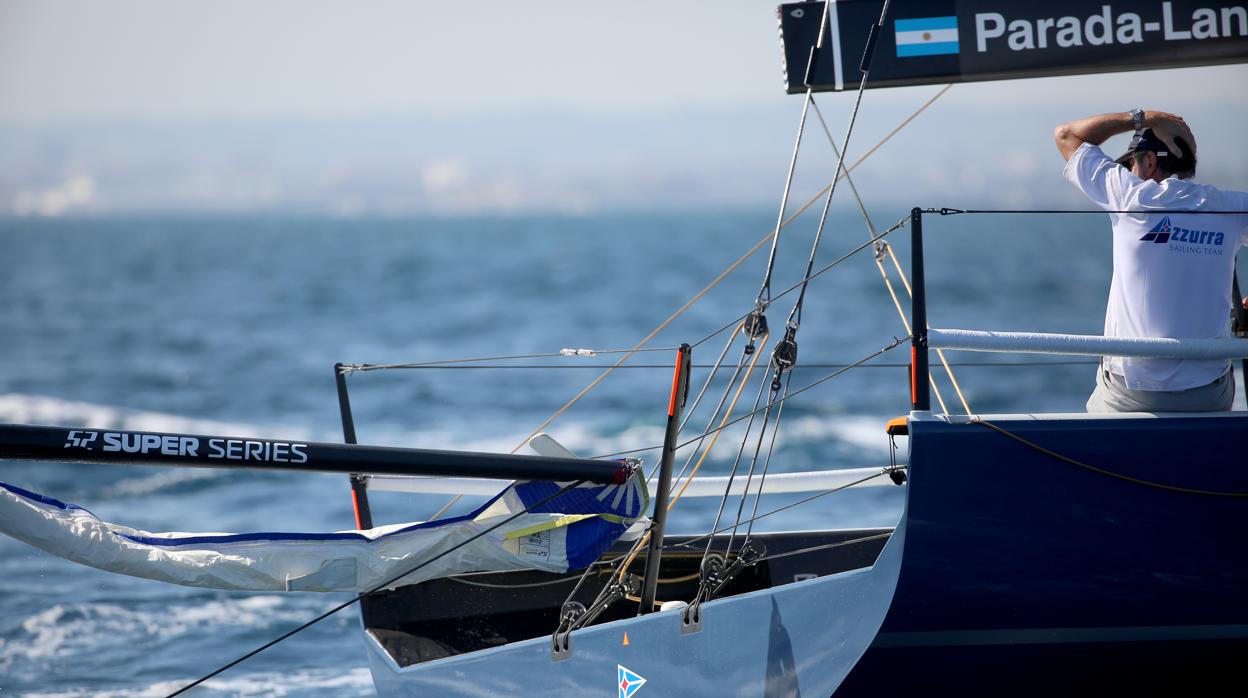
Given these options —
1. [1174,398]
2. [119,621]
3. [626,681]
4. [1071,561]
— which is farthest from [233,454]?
[119,621]

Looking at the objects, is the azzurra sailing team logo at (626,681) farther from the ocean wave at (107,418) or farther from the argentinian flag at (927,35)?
the ocean wave at (107,418)

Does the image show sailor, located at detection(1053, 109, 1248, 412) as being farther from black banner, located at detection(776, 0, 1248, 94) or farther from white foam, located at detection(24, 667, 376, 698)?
white foam, located at detection(24, 667, 376, 698)

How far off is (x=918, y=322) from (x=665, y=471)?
0.78 meters

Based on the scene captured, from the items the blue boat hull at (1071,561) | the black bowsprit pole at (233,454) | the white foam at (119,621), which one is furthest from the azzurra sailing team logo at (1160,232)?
the white foam at (119,621)

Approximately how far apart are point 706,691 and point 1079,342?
138cm

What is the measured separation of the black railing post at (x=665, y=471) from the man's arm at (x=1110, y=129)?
132 cm

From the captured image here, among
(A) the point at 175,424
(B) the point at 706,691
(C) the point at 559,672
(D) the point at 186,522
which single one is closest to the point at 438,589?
(C) the point at 559,672

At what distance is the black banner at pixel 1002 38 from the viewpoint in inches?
151

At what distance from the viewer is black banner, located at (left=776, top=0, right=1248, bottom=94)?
385 centimetres

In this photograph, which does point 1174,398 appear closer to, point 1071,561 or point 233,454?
point 1071,561

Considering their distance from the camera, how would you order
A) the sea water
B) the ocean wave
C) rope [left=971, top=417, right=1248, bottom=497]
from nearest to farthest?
rope [left=971, top=417, right=1248, bottom=497] → the sea water → the ocean wave

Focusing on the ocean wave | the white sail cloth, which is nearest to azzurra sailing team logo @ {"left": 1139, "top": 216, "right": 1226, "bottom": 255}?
the white sail cloth

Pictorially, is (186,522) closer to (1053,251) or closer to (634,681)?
(634,681)

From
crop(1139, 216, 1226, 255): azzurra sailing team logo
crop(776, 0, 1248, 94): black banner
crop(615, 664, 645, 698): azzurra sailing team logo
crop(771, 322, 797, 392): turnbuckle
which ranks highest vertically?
crop(776, 0, 1248, 94): black banner
